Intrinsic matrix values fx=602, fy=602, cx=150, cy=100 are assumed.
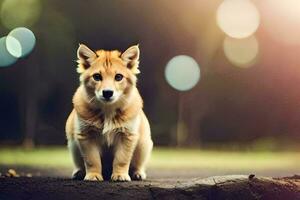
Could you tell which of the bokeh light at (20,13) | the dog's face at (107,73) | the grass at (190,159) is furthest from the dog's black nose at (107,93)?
the bokeh light at (20,13)

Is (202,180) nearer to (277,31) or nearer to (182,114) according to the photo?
(182,114)

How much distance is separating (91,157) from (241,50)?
60.1 inches

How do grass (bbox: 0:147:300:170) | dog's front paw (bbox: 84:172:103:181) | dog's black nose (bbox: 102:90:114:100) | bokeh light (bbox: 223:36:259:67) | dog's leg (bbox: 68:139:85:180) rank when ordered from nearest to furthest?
1. dog's black nose (bbox: 102:90:114:100)
2. dog's front paw (bbox: 84:172:103:181)
3. dog's leg (bbox: 68:139:85:180)
4. grass (bbox: 0:147:300:170)
5. bokeh light (bbox: 223:36:259:67)

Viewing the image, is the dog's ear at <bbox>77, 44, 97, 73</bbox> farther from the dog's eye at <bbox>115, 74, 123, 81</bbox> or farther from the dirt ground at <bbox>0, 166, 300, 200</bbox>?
the dirt ground at <bbox>0, 166, 300, 200</bbox>

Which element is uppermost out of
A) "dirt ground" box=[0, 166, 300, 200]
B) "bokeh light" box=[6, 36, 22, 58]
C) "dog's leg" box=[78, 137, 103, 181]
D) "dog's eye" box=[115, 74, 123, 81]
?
"bokeh light" box=[6, 36, 22, 58]

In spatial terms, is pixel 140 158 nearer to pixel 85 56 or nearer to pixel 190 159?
pixel 85 56

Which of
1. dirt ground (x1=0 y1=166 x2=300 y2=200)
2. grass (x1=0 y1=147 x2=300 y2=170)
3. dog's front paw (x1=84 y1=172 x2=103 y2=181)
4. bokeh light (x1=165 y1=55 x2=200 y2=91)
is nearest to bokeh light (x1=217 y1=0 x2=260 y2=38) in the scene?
bokeh light (x1=165 y1=55 x2=200 y2=91)

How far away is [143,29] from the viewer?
153 inches

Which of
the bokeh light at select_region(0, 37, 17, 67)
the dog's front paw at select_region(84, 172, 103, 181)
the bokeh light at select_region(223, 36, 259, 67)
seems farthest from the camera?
the bokeh light at select_region(223, 36, 259, 67)

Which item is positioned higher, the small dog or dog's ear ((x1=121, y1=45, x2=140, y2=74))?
dog's ear ((x1=121, y1=45, x2=140, y2=74))

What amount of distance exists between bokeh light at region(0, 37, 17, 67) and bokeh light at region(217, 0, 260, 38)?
1370 millimetres

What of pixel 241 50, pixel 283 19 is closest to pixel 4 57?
pixel 241 50

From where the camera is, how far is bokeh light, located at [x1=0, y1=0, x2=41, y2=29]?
3.85m

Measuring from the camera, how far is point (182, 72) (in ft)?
12.8
